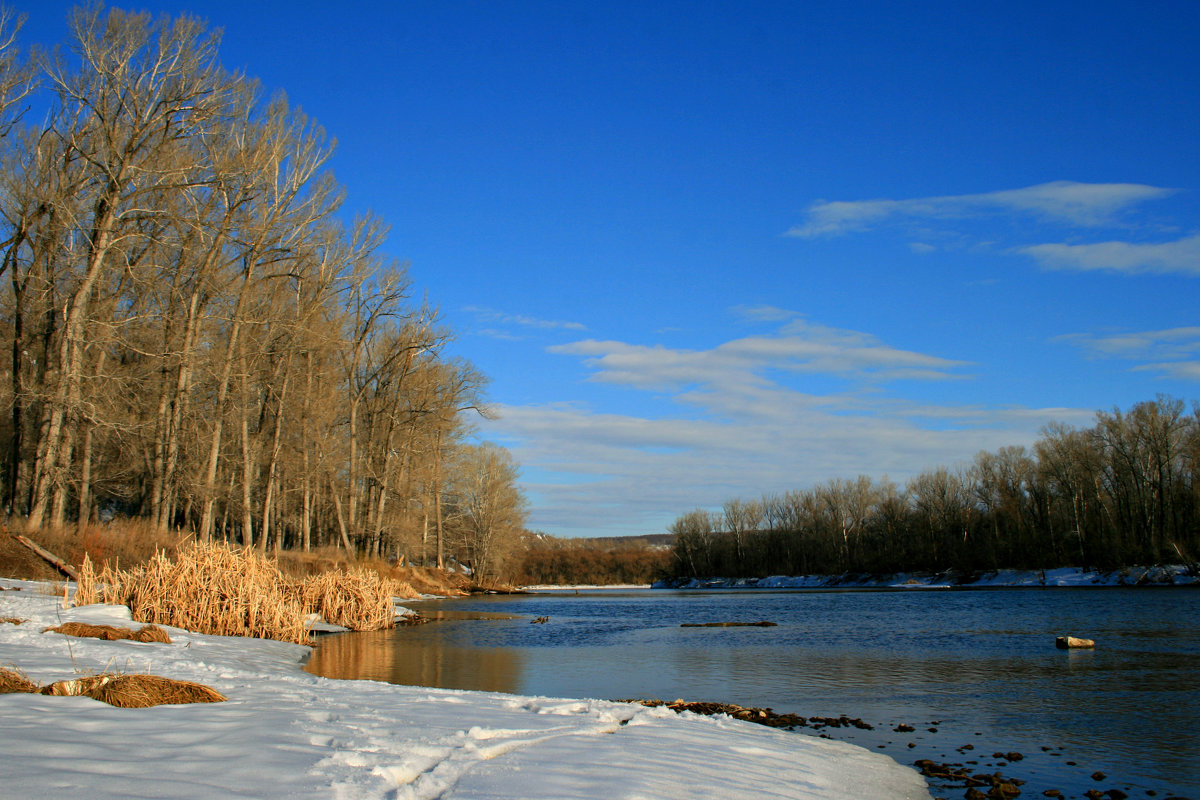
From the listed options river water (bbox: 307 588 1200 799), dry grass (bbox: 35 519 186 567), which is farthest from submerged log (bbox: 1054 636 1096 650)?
dry grass (bbox: 35 519 186 567)

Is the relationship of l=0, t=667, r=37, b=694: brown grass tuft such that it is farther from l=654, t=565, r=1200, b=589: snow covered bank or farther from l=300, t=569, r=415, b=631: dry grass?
l=654, t=565, r=1200, b=589: snow covered bank

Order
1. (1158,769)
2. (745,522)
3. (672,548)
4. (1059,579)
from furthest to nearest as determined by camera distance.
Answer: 1. (672,548)
2. (745,522)
3. (1059,579)
4. (1158,769)

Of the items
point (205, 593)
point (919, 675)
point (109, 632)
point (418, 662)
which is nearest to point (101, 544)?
point (205, 593)

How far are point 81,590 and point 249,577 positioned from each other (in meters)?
3.73

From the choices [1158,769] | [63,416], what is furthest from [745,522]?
[1158,769]

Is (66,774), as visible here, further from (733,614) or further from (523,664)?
(733,614)

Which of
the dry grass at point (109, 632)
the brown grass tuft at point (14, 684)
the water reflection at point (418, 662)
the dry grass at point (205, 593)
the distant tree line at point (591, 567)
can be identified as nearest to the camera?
the brown grass tuft at point (14, 684)

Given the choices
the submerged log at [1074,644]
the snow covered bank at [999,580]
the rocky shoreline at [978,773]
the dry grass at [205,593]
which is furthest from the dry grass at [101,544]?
the snow covered bank at [999,580]

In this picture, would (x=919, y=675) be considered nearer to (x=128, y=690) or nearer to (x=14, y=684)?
(x=128, y=690)

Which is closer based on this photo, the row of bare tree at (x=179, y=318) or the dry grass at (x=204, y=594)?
the dry grass at (x=204, y=594)

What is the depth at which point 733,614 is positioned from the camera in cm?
3616

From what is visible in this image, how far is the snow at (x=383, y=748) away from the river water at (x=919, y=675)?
200cm

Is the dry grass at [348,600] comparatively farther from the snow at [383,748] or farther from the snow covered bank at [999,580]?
the snow covered bank at [999,580]

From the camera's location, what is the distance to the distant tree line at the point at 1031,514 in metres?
58.9
